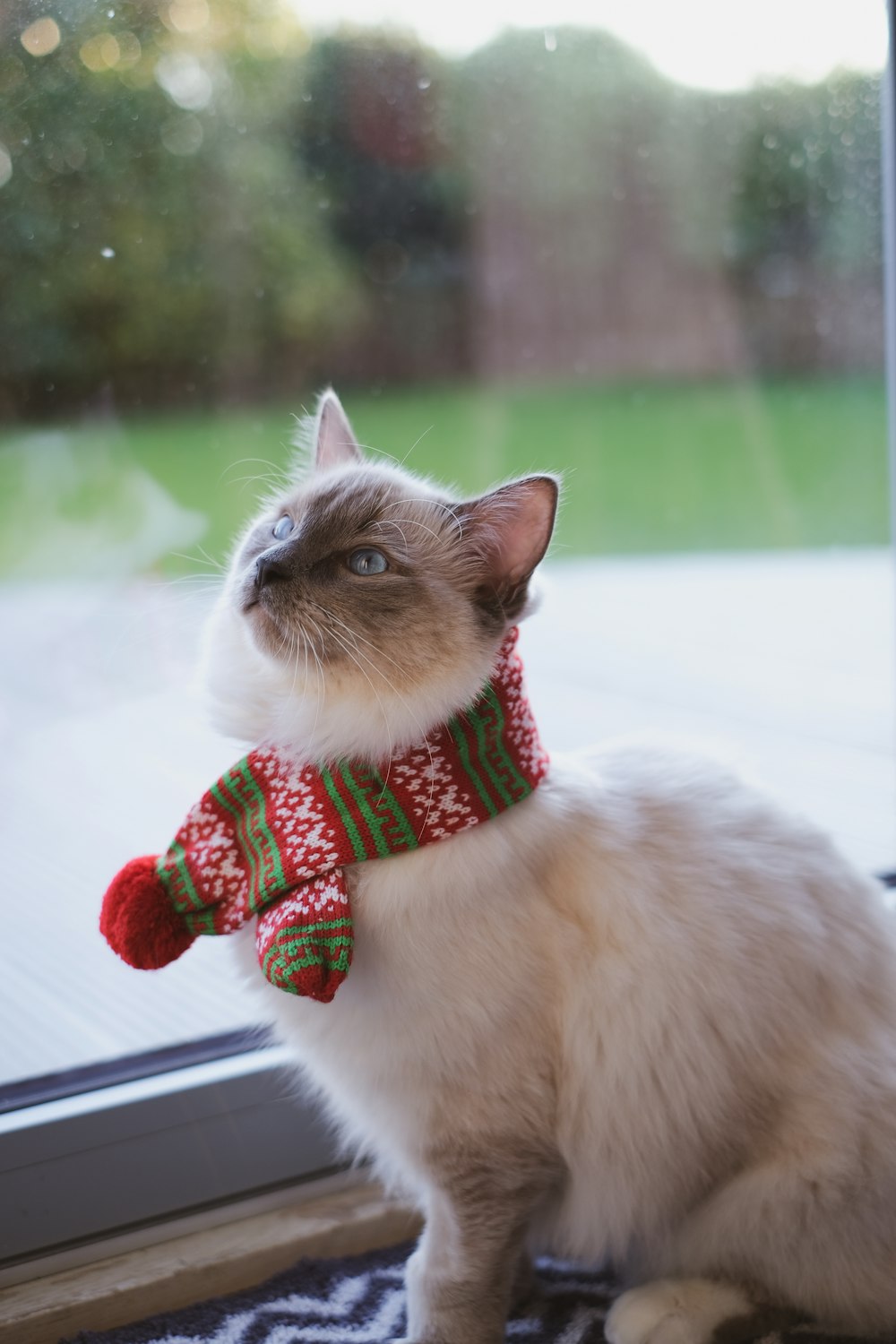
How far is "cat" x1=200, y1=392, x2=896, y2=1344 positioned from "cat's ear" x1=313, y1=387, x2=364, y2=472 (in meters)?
0.10

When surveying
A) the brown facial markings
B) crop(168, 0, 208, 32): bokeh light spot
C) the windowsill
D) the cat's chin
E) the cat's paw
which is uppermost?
crop(168, 0, 208, 32): bokeh light spot

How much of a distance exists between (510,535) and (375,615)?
157mm

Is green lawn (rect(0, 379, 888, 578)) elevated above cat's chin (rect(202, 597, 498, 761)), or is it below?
above

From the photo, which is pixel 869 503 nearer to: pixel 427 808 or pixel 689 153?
pixel 689 153

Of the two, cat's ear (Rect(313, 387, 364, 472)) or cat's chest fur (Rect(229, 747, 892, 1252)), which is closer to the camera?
cat's chest fur (Rect(229, 747, 892, 1252))

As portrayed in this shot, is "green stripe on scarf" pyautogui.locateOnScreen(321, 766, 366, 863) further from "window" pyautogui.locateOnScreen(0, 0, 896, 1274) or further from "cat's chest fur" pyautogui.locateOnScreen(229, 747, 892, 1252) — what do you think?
"window" pyautogui.locateOnScreen(0, 0, 896, 1274)

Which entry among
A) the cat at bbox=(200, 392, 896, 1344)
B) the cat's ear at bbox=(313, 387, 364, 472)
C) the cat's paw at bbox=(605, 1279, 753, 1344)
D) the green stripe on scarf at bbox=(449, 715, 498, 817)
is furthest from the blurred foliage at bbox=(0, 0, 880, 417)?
the cat's paw at bbox=(605, 1279, 753, 1344)

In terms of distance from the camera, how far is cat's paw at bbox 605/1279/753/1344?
49.0 inches

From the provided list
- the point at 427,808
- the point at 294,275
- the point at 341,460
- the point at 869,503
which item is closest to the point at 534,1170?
the point at 427,808

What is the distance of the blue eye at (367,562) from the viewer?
123 centimetres

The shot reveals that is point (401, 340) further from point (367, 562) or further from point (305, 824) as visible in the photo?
point (305, 824)

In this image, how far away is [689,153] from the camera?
2.16 m

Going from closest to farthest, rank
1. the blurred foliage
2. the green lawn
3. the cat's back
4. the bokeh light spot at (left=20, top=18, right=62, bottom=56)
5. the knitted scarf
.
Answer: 1. the knitted scarf
2. the cat's back
3. the bokeh light spot at (left=20, top=18, right=62, bottom=56)
4. the blurred foliage
5. the green lawn

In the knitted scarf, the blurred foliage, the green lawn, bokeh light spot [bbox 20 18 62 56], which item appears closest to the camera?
the knitted scarf
